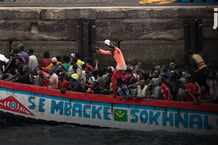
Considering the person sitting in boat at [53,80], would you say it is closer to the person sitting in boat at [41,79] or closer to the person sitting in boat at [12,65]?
the person sitting in boat at [41,79]

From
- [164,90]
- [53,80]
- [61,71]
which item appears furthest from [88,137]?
[164,90]

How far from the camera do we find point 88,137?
1775 cm

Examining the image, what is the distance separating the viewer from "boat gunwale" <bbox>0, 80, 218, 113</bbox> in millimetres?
17281

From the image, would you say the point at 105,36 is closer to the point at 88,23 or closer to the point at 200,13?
the point at 88,23

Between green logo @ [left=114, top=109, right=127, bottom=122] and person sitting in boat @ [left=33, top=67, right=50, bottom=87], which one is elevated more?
person sitting in boat @ [left=33, top=67, right=50, bottom=87]

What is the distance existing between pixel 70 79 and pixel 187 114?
3474 millimetres

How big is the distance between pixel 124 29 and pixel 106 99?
261 inches

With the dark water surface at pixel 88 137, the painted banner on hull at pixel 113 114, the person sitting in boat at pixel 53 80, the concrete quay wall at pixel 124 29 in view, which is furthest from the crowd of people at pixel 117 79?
the concrete quay wall at pixel 124 29

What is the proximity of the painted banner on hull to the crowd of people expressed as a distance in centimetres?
37

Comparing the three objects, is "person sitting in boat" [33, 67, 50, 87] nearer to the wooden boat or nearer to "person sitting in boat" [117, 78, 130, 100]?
the wooden boat

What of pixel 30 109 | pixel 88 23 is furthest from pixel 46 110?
pixel 88 23

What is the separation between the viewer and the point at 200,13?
23.7 m

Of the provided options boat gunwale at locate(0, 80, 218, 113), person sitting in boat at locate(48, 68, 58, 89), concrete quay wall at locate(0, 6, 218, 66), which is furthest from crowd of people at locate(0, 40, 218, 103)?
concrete quay wall at locate(0, 6, 218, 66)

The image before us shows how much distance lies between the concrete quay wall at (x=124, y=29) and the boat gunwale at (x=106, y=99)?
18.8 ft
